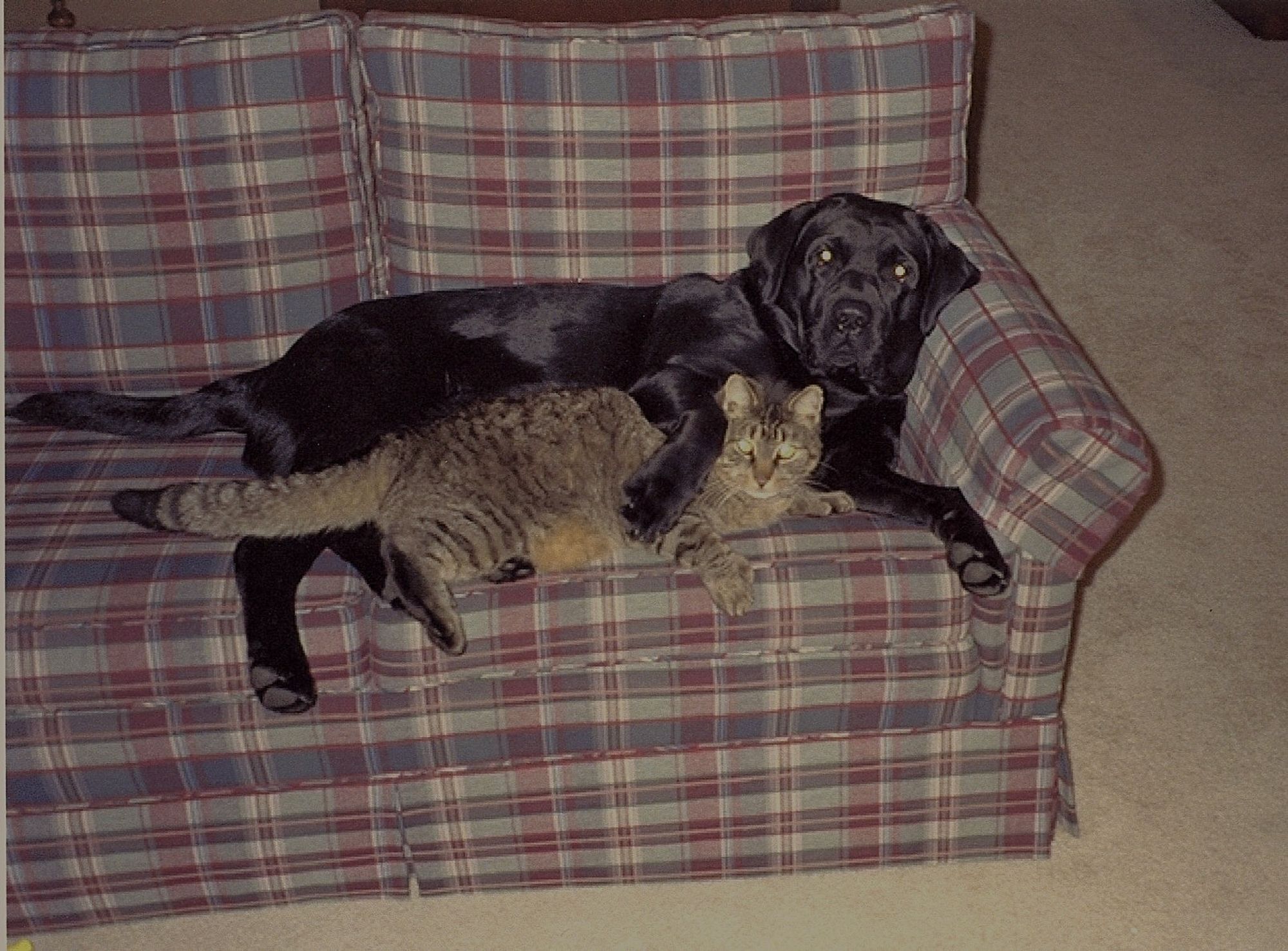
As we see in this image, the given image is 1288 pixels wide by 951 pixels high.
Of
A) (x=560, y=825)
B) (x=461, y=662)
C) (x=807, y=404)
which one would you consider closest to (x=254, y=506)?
(x=461, y=662)

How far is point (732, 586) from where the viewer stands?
6.47 ft

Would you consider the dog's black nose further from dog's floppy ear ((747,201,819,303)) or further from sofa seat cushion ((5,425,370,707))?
sofa seat cushion ((5,425,370,707))

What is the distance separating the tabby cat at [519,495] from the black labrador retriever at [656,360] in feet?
0.16

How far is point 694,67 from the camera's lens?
235cm

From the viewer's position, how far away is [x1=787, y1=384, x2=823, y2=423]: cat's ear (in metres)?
2.16

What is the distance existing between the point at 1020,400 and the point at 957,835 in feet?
2.41

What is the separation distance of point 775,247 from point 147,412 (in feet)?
3.59

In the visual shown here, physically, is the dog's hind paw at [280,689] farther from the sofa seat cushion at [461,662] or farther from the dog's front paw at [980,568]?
the dog's front paw at [980,568]

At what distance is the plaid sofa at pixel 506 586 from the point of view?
78.7 inches

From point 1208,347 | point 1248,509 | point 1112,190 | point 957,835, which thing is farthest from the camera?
point 1112,190

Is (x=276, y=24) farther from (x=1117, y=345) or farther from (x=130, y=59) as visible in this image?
(x=1117, y=345)

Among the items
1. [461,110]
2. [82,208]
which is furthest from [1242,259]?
[82,208]

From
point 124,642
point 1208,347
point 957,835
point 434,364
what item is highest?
point 434,364

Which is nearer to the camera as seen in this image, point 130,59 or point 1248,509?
point 130,59
